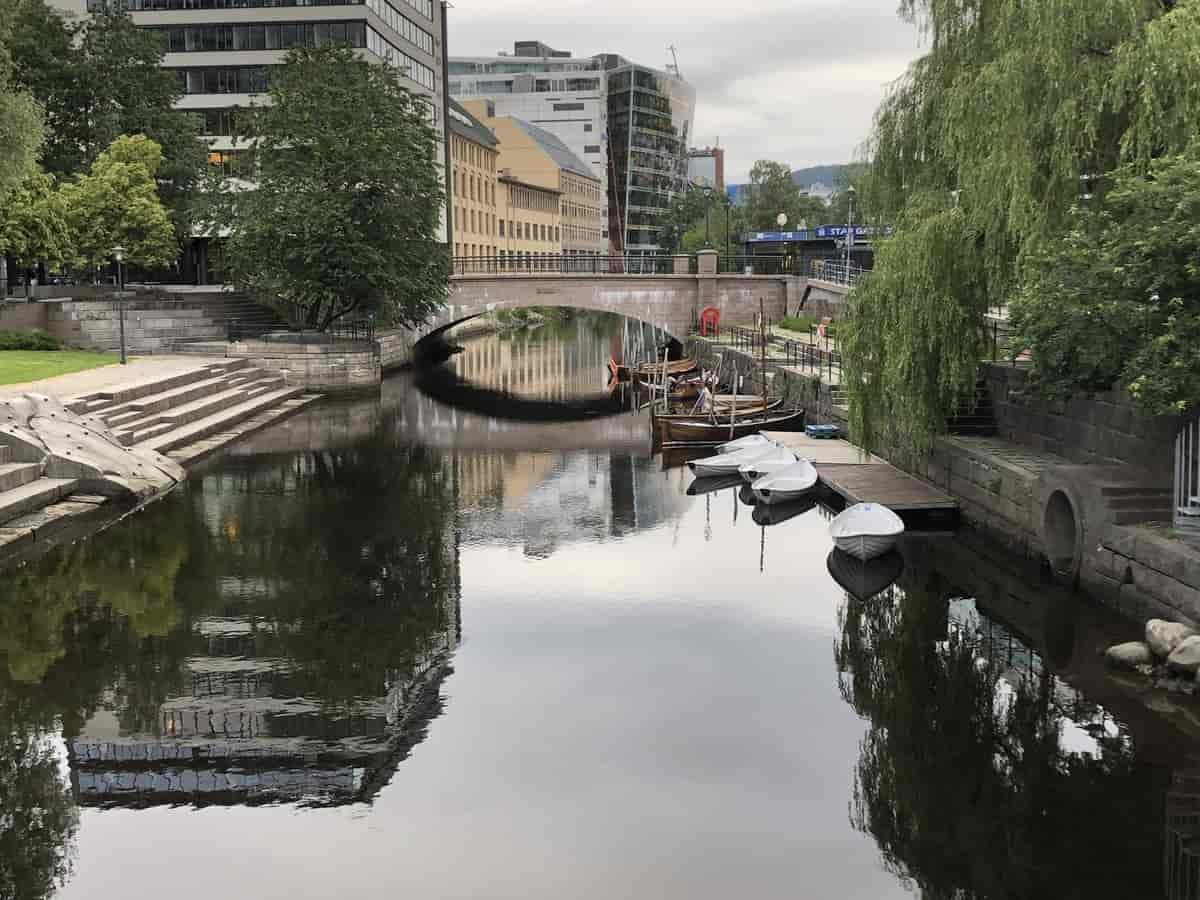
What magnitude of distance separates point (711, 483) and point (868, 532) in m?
8.19

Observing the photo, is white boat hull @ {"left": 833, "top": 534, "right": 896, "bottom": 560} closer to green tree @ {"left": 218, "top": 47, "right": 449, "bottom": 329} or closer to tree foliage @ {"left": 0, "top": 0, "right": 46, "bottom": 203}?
tree foliage @ {"left": 0, "top": 0, "right": 46, "bottom": 203}

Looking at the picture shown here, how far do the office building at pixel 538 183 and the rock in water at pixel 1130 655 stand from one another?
86.3 meters

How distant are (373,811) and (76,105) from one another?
49.3 meters

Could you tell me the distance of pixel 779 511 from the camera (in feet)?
76.8

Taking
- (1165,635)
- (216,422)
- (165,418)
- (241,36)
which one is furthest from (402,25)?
(1165,635)

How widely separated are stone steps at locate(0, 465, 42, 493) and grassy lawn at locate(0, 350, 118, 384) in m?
10.7

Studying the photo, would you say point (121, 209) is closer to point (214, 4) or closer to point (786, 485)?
point (214, 4)

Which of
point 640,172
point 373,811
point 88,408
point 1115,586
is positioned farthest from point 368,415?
point 640,172

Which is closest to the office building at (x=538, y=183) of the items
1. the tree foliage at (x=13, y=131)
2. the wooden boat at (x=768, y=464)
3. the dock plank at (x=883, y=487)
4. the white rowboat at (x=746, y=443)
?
the tree foliage at (x=13, y=131)

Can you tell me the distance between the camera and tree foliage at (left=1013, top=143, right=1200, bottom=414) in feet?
46.9

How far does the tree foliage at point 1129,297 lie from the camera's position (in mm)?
14297

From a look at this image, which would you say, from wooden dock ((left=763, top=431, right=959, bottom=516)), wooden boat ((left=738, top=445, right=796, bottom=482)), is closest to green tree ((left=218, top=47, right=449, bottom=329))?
wooden dock ((left=763, top=431, right=959, bottom=516))

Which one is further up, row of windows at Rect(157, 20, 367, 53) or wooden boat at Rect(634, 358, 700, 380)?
row of windows at Rect(157, 20, 367, 53)

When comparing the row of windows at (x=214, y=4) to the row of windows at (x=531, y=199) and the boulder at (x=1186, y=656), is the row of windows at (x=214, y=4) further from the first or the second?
the boulder at (x=1186, y=656)
